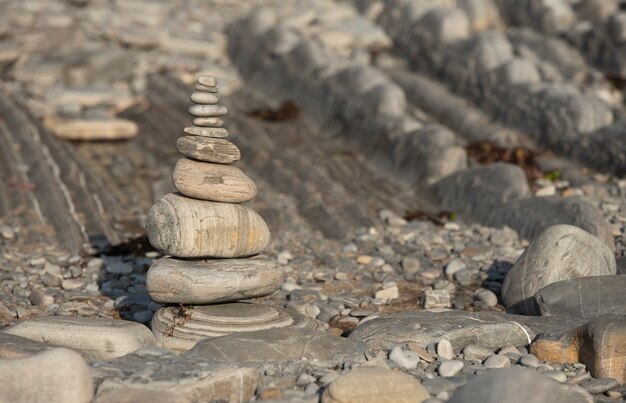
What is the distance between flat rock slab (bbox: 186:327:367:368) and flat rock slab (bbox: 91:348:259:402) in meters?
0.32

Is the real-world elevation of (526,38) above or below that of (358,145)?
above

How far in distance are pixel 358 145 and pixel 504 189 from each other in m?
4.61

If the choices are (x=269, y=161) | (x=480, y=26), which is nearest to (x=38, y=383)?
(x=269, y=161)

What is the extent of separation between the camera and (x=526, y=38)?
73.8 ft

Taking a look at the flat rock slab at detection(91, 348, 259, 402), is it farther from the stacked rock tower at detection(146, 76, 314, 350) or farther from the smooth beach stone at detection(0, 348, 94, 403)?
the stacked rock tower at detection(146, 76, 314, 350)

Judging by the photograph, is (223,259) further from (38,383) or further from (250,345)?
(38,383)

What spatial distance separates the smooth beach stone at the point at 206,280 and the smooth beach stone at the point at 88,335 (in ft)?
1.81

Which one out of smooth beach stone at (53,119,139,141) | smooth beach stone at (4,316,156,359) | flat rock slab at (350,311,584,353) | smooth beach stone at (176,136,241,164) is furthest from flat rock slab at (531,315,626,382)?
smooth beach stone at (53,119,139,141)

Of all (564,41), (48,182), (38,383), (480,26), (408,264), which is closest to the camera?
(38,383)

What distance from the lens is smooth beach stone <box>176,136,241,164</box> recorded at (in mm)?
9617

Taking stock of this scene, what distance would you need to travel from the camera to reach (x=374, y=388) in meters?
7.37

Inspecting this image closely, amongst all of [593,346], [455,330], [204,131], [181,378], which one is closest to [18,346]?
[181,378]

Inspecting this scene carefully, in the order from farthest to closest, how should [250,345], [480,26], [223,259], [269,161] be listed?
[480,26]
[269,161]
[223,259]
[250,345]

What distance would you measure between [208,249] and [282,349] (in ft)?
4.94
